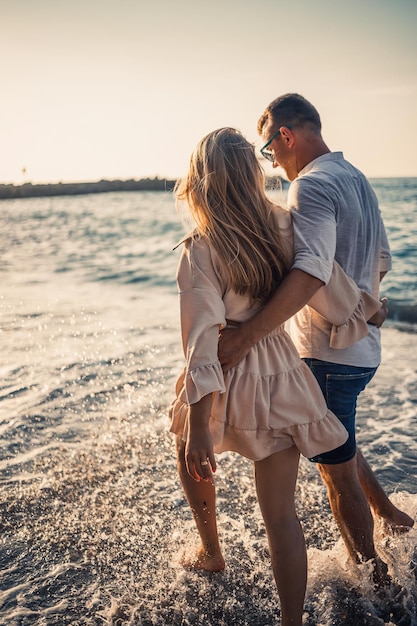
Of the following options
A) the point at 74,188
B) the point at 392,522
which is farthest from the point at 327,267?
the point at 74,188

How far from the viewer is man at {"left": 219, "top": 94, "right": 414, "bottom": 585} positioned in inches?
87.3

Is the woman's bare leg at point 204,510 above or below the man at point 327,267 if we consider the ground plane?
below

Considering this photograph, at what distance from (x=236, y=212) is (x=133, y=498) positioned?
222cm

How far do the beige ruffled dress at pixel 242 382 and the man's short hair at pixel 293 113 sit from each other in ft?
2.20

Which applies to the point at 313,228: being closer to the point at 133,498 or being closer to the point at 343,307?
the point at 343,307

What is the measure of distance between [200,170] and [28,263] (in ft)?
46.0

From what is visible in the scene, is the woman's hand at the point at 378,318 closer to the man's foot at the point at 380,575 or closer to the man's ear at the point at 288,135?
the man's ear at the point at 288,135

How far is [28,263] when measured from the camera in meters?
15.4

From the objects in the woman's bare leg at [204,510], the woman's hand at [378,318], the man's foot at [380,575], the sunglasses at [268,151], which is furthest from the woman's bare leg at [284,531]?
the sunglasses at [268,151]

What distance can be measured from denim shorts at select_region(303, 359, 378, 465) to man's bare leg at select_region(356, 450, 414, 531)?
493mm

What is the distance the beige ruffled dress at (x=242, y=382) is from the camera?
2100 mm

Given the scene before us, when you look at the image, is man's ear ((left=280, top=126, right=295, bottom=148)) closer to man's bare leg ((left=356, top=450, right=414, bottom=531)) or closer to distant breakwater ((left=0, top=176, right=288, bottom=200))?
man's bare leg ((left=356, top=450, right=414, bottom=531))

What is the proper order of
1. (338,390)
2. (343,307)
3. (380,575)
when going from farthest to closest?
(380,575)
(338,390)
(343,307)

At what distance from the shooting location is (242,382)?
2.22 meters
